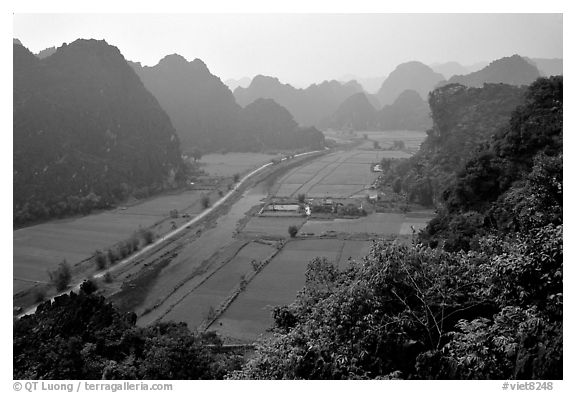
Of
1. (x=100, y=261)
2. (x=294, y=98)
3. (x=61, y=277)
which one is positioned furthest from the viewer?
(x=294, y=98)

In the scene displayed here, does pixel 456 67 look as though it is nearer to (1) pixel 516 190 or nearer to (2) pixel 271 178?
(2) pixel 271 178

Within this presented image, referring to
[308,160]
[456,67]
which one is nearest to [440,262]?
[308,160]

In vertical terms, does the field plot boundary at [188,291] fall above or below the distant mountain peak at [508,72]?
below

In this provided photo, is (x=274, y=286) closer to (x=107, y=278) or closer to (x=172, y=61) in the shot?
(x=107, y=278)

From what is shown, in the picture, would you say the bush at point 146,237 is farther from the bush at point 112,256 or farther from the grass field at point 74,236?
the bush at point 112,256

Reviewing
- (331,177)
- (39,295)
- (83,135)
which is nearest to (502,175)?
(39,295)

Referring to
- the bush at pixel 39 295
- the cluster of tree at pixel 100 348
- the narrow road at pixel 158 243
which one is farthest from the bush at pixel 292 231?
the cluster of tree at pixel 100 348
